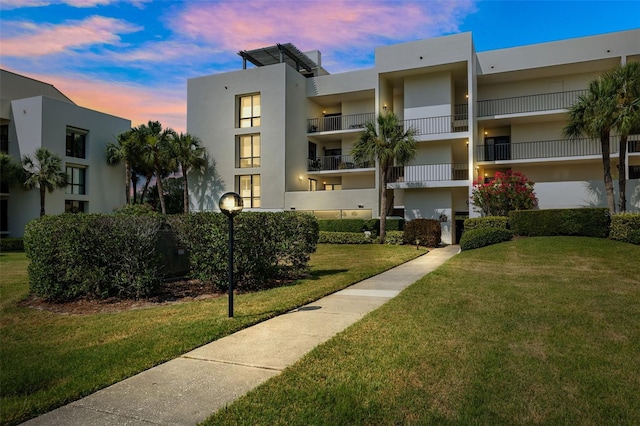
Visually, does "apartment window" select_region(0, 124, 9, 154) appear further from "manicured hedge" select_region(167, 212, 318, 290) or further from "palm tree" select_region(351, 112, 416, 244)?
"manicured hedge" select_region(167, 212, 318, 290)

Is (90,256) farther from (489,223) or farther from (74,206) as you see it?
(74,206)

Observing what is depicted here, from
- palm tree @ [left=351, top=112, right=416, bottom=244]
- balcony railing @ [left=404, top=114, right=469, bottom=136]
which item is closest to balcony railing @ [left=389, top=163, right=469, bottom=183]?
balcony railing @ [left=404, top=114, right=469, bottom=136]

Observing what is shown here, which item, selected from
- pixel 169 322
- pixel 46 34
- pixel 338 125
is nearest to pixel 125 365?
pixel 169 322

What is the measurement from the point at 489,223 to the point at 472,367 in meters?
16.0

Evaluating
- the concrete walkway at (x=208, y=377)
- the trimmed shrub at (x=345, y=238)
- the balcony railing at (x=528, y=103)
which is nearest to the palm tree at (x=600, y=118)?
the balcony railing at (x=528, y=103)

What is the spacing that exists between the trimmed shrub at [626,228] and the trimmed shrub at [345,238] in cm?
1045

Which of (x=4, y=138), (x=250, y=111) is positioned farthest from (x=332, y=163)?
(x=4, y=138)

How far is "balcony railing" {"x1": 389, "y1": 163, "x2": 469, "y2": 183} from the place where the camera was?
925 inches

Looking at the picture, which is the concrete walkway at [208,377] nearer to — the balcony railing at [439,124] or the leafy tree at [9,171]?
the balcony railing at [439,124]

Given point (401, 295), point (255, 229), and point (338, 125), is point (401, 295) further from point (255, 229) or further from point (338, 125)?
point (338, 125)

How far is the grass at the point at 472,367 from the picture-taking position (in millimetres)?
3396

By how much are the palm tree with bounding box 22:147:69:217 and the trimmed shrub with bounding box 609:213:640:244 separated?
100ft

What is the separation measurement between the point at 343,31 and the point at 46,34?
8.52 m

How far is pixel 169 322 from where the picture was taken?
20.8 feet
